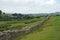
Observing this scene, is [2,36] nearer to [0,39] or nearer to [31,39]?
[0,39]

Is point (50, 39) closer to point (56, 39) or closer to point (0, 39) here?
point (56, 39)

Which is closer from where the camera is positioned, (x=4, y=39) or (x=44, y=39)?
(x=4, y=39)

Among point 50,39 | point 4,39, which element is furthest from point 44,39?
point 4,39

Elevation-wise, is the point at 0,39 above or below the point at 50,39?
above

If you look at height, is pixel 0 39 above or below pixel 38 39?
above

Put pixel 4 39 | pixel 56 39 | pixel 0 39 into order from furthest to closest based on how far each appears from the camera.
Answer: pixel 56 39
pixel 4 39
pixel 0 39

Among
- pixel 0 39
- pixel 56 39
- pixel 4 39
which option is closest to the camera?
pixel 0 39

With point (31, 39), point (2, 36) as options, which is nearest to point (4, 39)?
point (2, 36)

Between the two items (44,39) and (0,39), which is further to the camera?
(44,39)
